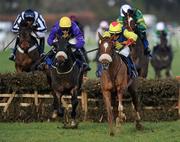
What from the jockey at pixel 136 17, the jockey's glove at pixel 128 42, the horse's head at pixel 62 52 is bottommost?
the horse's head at pixel 62 52

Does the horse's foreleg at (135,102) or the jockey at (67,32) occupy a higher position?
the jockey at (67,32)

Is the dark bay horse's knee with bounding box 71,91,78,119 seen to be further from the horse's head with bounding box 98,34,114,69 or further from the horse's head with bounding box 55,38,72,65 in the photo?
the horse's head with bounding box 98,34,114,69

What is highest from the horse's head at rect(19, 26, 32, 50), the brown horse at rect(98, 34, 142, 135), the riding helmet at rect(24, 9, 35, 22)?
the riding helmet at rect(24, 9, 35, 22)

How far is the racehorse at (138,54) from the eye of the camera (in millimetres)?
15534

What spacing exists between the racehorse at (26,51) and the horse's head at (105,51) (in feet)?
13.3

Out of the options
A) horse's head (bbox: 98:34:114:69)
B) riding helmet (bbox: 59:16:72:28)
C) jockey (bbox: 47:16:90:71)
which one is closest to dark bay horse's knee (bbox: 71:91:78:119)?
jockey (bbox: 47:16:90:71)

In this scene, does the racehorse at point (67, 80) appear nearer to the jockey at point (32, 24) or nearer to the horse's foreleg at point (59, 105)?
the horse's foreleg at point (59, 105)

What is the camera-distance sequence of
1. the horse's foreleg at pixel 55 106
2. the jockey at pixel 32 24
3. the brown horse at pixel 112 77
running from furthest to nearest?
1. the jockey at pixel 32 24
2. the horse's foreleg at pixel 55 106
3. the brown horse at pixel 112 77

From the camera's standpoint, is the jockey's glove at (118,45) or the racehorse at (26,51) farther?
the racehorse at (26,51)

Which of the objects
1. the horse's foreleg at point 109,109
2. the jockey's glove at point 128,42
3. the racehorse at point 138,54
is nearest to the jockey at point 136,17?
the racehorse at point 138,54

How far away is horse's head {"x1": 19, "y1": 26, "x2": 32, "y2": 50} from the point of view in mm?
16078

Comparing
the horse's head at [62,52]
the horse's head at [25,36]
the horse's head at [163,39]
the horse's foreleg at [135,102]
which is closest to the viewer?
the horse's head at [62,52]

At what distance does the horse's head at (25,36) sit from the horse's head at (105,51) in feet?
13.2

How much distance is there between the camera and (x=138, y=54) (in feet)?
52.4
